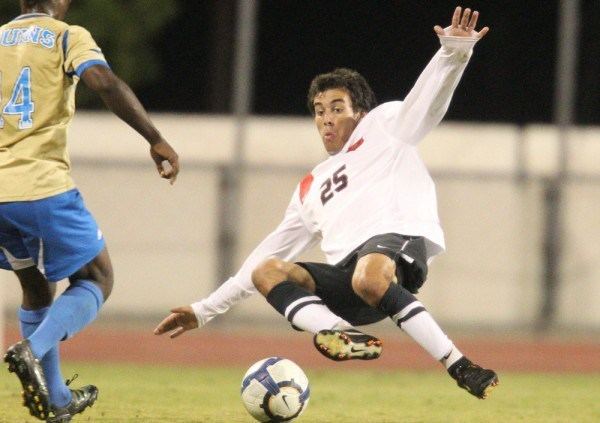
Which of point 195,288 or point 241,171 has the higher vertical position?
point 241,171

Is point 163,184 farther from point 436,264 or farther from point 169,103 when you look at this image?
point 169,103

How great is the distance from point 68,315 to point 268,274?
1.28 meters

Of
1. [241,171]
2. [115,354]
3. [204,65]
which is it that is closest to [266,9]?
[204,65]

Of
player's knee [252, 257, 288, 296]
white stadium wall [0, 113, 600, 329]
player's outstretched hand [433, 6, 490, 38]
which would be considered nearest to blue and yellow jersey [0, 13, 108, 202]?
player's knee [252, 257, 288, 296]

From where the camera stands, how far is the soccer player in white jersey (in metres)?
6.41

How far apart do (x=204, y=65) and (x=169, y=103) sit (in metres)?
1.03

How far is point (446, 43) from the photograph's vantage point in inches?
255

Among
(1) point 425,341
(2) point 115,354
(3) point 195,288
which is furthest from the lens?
(3) point 195,288

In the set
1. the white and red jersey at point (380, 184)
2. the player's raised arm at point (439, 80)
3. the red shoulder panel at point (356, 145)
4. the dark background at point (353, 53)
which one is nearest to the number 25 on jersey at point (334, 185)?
the white and red jersey at point (380, 184)

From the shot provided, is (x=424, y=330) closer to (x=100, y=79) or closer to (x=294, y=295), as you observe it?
(x=294, y=295)

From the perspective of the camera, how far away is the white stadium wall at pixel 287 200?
16062 mm

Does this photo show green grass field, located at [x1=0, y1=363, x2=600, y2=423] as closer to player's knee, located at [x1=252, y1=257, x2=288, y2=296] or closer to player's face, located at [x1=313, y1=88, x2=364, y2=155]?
player's knee, located at [x1=252, y1=257, x2=288, y2=296]

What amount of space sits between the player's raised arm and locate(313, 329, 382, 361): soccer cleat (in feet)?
4.23

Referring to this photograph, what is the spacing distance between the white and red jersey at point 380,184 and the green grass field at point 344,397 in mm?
776
